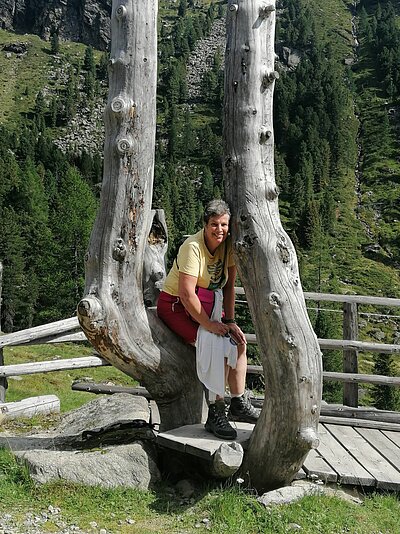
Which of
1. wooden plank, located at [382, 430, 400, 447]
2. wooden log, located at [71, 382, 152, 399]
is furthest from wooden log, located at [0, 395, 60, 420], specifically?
wooden plank, located at [382, 430, 400, 447]

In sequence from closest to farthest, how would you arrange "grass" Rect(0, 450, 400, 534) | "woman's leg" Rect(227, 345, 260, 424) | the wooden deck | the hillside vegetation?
"grass" Rect(0, 450, 400, 534), the wooden deck, "woman's leg" Rect(227, 345, 260, 424), the hillside vegetation

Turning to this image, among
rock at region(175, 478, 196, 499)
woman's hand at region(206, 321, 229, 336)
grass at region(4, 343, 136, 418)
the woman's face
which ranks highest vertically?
the woman's face

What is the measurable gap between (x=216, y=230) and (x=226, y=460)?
2.03m

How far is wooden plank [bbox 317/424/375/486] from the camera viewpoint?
554 cm

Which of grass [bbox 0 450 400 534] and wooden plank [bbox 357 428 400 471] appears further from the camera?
wooden plank [bbox 357 428 400 471]

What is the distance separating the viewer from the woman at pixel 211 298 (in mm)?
5258

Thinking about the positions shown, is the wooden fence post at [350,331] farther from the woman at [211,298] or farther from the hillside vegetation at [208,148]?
the hillside vegetation at [208,148]

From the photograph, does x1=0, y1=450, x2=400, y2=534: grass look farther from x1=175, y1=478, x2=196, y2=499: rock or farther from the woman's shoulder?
the woman's shoulder

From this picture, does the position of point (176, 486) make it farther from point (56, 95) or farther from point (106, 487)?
point (56, 95)

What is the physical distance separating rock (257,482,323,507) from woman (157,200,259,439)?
2.10ft

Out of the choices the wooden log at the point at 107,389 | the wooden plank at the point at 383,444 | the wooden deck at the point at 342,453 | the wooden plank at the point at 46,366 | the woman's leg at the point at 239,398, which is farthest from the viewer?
the wooden plank at the point at 46,366

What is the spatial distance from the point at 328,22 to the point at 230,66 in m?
177

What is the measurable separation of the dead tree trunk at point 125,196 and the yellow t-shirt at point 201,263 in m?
0.34

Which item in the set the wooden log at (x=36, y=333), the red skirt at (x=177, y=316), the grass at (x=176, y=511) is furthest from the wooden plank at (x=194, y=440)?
the wooden log at (x=36, y=333)
